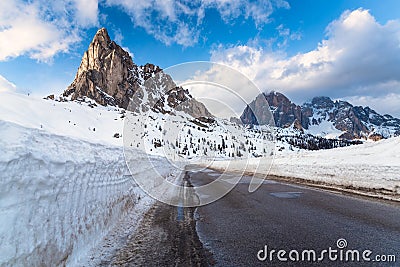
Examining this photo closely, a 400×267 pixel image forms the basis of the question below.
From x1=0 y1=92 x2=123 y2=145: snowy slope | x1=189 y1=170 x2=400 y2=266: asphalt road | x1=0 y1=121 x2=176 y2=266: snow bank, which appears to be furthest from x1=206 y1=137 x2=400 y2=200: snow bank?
x1=0 y1=92 x2=123 y2=145: snowy slope

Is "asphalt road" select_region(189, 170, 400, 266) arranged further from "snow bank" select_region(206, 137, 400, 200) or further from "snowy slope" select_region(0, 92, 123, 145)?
"snowy slope" select_region(0, 92, 123, 145)

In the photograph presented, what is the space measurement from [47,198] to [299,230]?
4368mm

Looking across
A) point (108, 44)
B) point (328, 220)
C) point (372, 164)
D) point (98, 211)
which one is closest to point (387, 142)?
point (372, 164)

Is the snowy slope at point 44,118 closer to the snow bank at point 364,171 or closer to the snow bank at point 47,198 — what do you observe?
the snow bank at point 47,198

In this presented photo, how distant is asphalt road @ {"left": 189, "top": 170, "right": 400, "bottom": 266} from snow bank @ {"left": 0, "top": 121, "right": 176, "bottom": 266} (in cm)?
204

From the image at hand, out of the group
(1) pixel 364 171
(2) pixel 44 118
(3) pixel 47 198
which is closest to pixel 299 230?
(3) pixel 47 198

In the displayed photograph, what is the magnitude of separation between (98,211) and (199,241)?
2017mm

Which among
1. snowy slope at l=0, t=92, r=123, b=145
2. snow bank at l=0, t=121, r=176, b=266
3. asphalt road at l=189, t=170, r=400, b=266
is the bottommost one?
asphalt road at l=189, t=170, r=400, b=266

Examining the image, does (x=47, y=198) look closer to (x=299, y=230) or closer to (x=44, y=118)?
(x=299, y=230)

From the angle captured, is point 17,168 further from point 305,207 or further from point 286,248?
point 305,207

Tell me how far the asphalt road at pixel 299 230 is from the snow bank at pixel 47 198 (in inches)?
80.5

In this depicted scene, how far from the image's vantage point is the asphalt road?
374cm

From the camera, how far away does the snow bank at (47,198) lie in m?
2.66

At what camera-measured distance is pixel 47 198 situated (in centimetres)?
323
